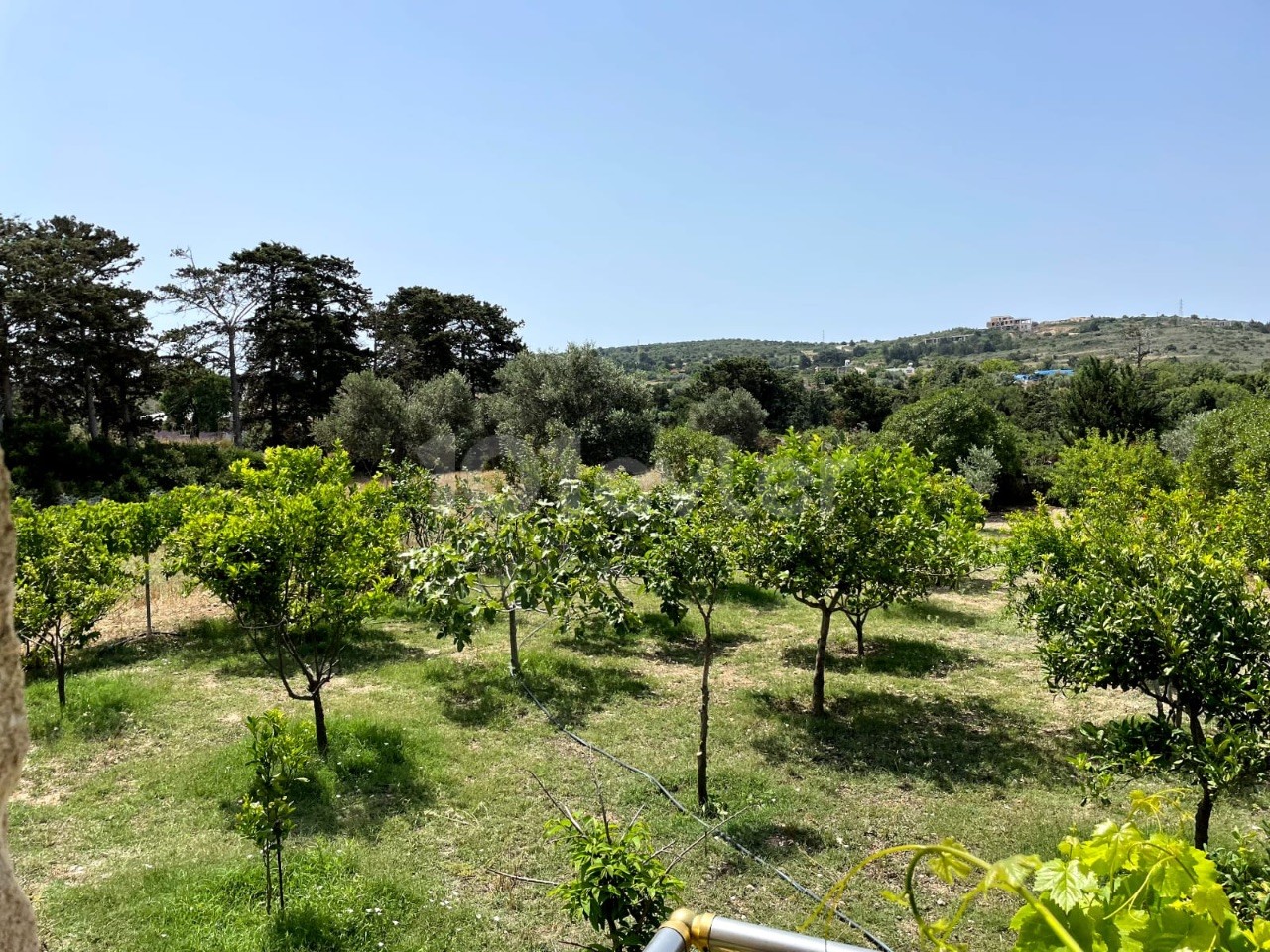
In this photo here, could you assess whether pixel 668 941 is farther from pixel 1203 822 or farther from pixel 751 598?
pixel 751 598

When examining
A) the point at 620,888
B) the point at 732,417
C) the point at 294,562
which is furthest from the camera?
the point at 732,417

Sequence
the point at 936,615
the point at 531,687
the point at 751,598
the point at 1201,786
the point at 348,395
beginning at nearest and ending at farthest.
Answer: the point at 1201,786
the point at 531,687
the point at 936,615
the point at 751,598
the point at 348,395

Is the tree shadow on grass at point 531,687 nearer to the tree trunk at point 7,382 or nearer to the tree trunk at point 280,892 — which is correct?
the tree trunk at point 280,892

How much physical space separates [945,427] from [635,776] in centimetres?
2380

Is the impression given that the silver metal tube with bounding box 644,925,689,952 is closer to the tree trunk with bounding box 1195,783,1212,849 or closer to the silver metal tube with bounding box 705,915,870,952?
the silver metal tube with bounding box 705,915,870,952

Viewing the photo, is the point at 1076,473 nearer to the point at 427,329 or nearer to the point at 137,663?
the point at 137,663

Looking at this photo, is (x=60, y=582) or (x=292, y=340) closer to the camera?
(x=60, y=582)

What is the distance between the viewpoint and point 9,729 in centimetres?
89

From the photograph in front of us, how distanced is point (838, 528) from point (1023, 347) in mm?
147850

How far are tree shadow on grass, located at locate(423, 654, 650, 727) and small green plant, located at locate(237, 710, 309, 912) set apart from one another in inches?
129

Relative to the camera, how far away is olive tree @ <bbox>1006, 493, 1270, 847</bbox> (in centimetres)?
469

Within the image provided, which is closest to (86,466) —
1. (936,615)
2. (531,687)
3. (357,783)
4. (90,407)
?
(90,407)

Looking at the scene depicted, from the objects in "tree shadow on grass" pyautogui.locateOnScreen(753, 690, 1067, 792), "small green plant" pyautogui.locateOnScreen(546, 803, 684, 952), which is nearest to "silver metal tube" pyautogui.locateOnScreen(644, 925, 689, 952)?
"small green plant" pyautogui.locateOnScreen(546, 803, 684, 952)

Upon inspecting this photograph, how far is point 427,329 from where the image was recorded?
43.2 metres
